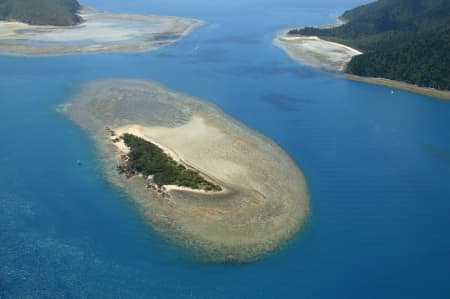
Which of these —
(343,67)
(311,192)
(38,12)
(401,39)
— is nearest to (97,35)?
(38,12)

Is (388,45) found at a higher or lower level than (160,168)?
higher

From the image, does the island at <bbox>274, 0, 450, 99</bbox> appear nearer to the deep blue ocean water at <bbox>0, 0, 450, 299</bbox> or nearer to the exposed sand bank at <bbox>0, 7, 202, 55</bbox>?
the deep blue ocean water at <bbox>0, 0, 450, 299</bbox>

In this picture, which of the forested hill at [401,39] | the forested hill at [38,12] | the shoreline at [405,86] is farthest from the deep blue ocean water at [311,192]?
the forested hill at [38,12]

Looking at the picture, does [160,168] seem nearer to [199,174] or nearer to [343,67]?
[199,174]

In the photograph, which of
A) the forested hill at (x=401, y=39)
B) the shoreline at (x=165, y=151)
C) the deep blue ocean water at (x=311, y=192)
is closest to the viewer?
the deep blue ocean water at (x=311, y=192)

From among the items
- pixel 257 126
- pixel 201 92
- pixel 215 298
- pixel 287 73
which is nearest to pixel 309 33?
pixel 287 73

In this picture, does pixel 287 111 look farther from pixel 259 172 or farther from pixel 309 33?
pixel 309 33

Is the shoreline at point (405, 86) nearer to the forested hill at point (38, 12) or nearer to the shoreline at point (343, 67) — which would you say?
the shoreline at point (343, 67)
